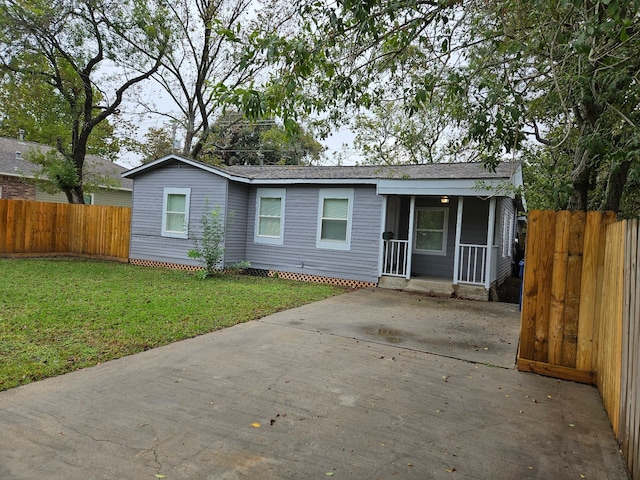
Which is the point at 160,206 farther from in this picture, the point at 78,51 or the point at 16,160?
the point at 16,160

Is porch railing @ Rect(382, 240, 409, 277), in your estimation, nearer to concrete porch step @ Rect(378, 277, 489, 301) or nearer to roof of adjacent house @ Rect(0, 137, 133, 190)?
concrete porch step @ Rect(378, 277, 489, 301)

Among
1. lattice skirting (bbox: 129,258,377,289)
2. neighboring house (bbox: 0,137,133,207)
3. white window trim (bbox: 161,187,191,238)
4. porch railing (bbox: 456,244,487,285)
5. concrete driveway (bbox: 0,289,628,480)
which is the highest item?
neighboring house (bbox: 0,137,133,207)

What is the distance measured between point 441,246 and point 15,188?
1878cm

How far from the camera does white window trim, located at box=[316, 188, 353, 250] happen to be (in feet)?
36.9

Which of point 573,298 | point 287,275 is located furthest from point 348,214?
point 573,298

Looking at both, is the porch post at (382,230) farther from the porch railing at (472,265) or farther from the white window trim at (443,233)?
the porch railing at (472,265)

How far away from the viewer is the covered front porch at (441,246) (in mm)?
9805

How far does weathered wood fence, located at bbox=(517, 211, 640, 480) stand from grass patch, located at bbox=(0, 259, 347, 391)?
165 inches

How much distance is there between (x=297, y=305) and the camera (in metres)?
7.91

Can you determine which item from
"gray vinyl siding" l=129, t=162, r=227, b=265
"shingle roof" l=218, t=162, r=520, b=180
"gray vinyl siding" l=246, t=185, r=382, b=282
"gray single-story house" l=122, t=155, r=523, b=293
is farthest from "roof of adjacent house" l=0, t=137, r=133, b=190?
"gray vinyl siding" l=246, t=185, r=382, b=282

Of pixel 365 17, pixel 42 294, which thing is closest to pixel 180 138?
pixel 42 294

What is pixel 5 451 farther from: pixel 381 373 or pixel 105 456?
pixel 381 373

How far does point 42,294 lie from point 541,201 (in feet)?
35.2

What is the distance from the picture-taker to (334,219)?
37.8 feet
